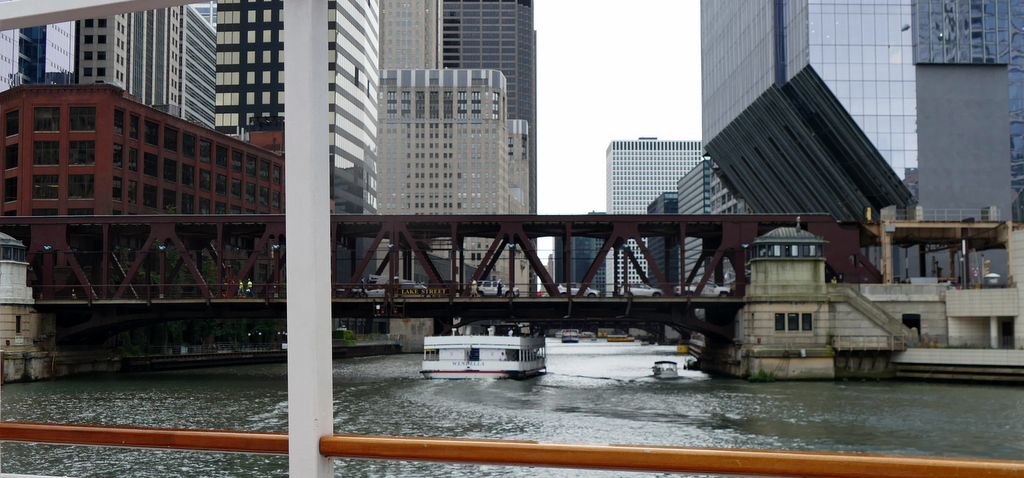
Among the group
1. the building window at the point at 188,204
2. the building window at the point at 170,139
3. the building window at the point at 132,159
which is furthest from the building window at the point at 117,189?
the building window at the point at 188,204

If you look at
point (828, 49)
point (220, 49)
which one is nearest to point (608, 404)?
point (828, 49)

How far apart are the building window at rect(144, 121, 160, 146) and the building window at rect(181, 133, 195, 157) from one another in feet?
15.4

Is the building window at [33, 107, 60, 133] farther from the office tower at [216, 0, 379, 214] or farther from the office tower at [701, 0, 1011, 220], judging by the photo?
the office tower at [701, 0, 1011, 220]

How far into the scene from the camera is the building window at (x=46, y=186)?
109m

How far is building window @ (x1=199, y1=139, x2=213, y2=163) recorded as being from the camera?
419 ft

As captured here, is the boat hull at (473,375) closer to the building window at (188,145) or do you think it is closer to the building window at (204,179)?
the building window at (188,145)

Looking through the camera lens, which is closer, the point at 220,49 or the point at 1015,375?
the point at 1015,375

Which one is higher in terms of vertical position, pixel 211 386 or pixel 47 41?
pixel 47 41

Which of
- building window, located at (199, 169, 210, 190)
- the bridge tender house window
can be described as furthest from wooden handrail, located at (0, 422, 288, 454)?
building window, located at (199, 169, 210, 190)

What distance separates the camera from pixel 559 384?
79000 millimetres

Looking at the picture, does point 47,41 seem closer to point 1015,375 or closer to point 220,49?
point 220,49

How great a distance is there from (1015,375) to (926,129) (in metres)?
46.7

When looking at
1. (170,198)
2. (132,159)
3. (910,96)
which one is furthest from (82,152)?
(910,96)

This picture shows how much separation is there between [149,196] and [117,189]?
659 cm
